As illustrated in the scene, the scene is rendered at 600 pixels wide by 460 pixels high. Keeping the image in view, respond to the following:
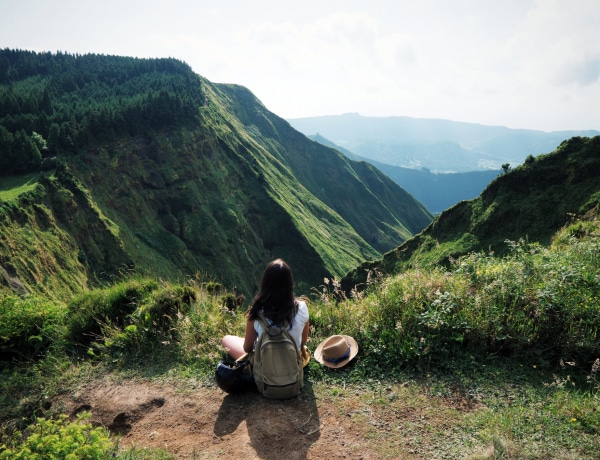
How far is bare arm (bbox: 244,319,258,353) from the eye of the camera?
5566 millimetres

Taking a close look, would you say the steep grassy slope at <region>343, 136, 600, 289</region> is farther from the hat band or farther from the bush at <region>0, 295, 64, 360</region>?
the bush at <region>0, 295, 64, 360</region>

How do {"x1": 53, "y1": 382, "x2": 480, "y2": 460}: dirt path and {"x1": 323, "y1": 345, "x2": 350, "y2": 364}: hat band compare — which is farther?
{"x1": 323, "y1": 345, "x2": 350, "y2": 364}: hat band

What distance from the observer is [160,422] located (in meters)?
5.47

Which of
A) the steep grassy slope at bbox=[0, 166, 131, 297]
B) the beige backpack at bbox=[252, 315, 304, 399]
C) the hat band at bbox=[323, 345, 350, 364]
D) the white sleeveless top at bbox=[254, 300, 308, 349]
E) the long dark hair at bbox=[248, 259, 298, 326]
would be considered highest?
the long dark hair at bbox=[248, 259, 298, 326]

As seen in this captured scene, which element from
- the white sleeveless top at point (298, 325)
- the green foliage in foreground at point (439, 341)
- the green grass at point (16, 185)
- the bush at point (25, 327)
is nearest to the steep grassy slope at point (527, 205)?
the green foliage in foreground at point (439, 341)

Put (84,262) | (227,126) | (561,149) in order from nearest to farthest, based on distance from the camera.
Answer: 1. (561,149)
2. (84,262)
3. (227,126)

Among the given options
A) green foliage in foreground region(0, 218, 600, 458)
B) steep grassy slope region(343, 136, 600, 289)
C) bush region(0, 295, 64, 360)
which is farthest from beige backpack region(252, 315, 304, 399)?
steep grassy slope region(343, 136, 600, 289)

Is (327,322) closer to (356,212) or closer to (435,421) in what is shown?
(435,421)

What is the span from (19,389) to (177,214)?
64.4 meters

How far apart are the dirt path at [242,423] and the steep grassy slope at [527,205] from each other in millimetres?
22160

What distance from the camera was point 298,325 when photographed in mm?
5660

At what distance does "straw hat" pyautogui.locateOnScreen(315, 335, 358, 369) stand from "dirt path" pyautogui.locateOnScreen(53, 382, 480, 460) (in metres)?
0.63

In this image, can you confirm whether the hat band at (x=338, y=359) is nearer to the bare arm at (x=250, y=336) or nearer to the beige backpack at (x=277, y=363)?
the beige backpack at (x=277, y=363)

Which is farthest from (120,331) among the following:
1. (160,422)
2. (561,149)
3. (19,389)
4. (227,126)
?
(227,126)
